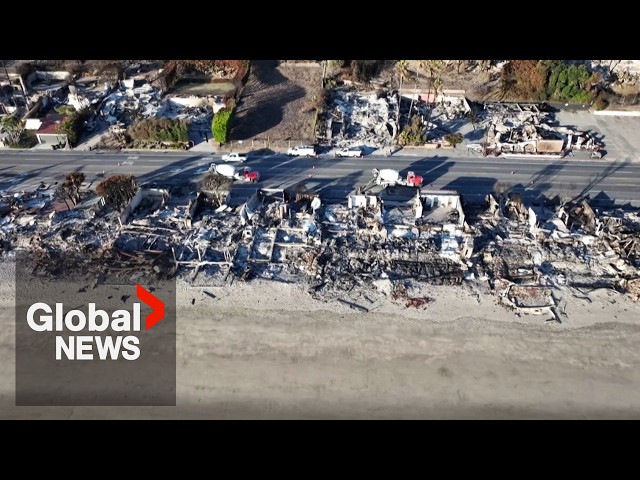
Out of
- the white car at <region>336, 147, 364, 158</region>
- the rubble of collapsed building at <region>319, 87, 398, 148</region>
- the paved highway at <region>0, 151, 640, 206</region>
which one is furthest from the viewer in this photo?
the rubble of collapsed building at <region>319, 87, 398, 148</region>

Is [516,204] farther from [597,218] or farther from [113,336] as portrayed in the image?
[113,336]

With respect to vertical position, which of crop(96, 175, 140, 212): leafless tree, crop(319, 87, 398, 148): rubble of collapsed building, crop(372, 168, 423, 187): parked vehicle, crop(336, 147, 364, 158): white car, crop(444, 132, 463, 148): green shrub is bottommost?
crop(96, 175, 140, 212): leafless tree

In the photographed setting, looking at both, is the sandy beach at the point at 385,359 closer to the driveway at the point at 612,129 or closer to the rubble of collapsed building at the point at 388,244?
the rubble of collapsed building at the point at 388,244

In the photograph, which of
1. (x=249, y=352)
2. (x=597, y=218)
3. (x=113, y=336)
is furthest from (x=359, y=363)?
(x=597, y=218)

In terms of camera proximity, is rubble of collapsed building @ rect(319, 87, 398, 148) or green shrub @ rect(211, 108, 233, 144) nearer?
green shrub @ rect(211, 108, 233, 144)

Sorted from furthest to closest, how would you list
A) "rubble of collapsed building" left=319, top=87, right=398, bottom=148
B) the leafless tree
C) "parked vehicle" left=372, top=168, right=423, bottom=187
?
"rubble of collapsed building" left=319, top=87, right=398, bottom=148 → "parked vehicle" left=372, top=168, right=423, bottom=187 → the leafless tree

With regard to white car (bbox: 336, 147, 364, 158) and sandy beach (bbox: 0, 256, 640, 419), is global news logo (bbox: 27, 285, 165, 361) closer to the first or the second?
sandy beach (bbox: 0, 256, 640, 419)

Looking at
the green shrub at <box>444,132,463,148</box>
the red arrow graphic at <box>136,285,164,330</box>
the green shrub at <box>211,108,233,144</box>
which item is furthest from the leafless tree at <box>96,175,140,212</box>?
the green shrub at <box>444,132,463,148</box>

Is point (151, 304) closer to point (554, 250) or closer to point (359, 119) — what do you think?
point (554, 250)
